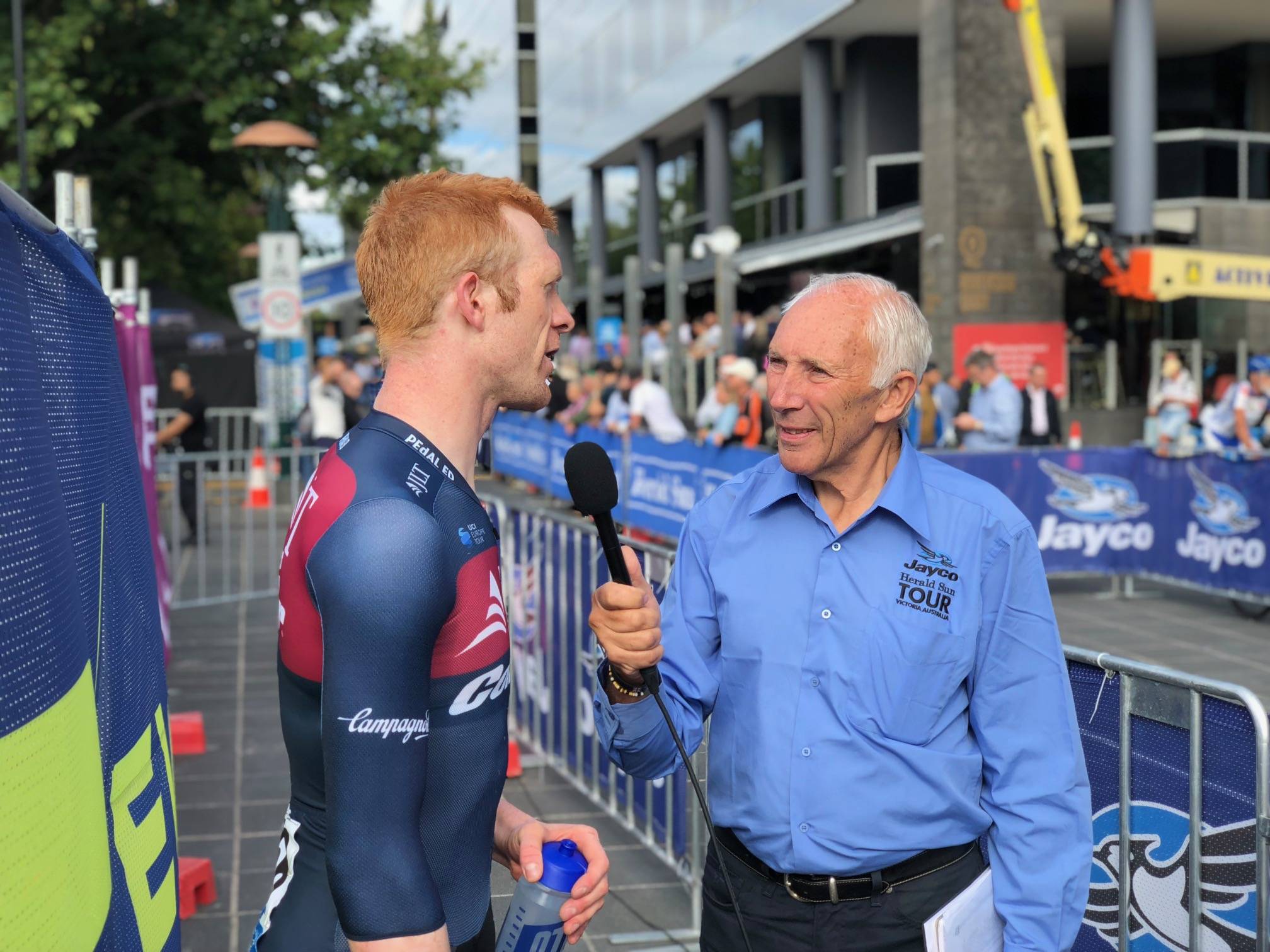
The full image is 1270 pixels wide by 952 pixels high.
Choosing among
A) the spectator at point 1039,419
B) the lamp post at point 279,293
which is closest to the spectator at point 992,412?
the spectator at point 1039,419

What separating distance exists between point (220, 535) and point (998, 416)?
9.37m

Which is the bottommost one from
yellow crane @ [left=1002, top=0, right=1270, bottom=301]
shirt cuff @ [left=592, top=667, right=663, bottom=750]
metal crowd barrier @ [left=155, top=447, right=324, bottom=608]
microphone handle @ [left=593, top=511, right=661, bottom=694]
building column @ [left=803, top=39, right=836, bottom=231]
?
metal crowd barrier @ [left=155, top=447, right=324, bottom=608]

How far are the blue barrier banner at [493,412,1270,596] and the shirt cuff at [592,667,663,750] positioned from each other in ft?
29.8

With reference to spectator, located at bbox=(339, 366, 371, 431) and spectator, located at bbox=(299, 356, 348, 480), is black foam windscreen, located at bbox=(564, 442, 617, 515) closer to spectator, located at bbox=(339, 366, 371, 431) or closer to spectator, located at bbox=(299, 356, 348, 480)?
spectator, located at bbox=(299, 356, 348, 480)

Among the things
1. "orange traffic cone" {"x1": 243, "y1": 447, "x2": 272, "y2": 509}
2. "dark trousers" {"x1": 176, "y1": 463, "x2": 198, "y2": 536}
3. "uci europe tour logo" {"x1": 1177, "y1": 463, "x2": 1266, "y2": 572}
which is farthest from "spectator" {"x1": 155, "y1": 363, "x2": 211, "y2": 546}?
"uci europe tour logo" {"x1": 1177, "y1": 463, "x2": 1266, "y2": 572}

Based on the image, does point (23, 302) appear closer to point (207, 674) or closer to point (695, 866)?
point (695, 866)

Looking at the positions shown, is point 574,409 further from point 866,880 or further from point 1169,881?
point 866,880

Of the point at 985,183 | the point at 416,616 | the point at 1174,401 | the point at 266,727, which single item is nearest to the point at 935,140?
the point at 985,183

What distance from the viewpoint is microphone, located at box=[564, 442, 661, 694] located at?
2141mm

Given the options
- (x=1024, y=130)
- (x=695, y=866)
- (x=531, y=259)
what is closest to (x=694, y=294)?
(x=1024, y=130)

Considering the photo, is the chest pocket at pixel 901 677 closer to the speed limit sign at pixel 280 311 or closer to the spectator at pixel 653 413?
the spectator at pixel 653 413

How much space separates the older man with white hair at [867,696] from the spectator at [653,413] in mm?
12289

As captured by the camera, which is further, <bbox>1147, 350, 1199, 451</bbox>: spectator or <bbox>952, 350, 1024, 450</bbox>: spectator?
<bbox>1147, 350, 1199, 451</bbox>: spectator

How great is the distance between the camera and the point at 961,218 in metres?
22.2
